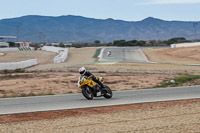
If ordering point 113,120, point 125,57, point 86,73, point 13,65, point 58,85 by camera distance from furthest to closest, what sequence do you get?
point 125,57, point 13,65, point 58,85, point 86,73, point 113,120

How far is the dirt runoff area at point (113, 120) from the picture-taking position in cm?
869

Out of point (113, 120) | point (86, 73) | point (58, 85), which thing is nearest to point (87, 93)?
point (86, 73)

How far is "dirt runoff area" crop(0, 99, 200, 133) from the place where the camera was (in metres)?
8.69

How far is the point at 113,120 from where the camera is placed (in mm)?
9820

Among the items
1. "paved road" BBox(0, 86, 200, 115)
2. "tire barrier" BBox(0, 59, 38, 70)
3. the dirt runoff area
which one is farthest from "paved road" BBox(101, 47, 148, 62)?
the dirt runoff area

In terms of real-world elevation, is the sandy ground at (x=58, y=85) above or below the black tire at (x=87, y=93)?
below

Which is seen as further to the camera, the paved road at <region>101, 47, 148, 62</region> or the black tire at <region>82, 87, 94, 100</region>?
the paved road at <region>101, 47, 148, 62</region>

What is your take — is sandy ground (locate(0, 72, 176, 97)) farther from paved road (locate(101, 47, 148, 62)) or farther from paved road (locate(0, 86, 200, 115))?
paved road (locate(101, 47, 148, 62))

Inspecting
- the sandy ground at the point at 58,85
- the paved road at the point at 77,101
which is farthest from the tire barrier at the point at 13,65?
the paved road at the point at 77,101

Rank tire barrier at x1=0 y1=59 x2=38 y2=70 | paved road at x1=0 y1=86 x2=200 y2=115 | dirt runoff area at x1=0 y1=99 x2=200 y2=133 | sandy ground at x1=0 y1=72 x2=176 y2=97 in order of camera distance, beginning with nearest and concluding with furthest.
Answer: dirt runoff area at x1=0 y1=99 x2=200 y2=133 → paved road at x1=0 y1=86 x2=200 y2=115 → sandy ground at x1=0 y1=72 x2=176 y2=97 → tire barrier at x1=0 y1=59 x2=38 y2=70

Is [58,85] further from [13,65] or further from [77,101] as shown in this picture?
[13,65]

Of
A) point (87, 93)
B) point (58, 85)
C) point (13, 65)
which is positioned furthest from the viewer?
point (13, 65)

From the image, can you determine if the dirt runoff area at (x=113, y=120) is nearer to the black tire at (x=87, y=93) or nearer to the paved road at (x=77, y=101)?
the paved road at (x=77, y=101)

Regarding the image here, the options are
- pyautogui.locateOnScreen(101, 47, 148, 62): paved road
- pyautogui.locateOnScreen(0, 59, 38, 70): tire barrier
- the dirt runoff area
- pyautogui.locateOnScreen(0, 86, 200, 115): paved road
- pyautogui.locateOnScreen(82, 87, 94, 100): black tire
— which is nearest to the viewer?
the dirt runoff area
